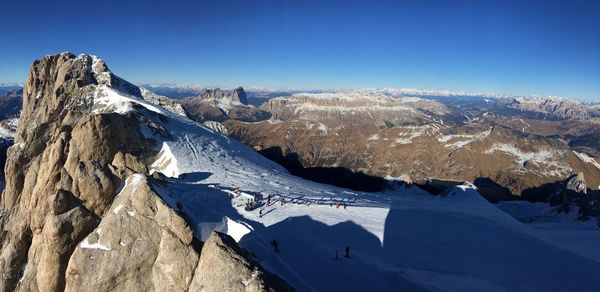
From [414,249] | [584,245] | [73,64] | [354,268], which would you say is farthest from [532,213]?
[73,64]

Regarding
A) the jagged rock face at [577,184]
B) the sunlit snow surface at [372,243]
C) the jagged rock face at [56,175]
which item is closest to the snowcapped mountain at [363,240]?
the sunlit snow surface at [372,243]

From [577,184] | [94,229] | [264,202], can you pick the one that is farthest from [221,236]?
[577,184]

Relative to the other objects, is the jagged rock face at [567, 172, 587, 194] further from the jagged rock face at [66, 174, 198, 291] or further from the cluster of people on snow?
the jagged rock face at [66, 174, 198, 291]

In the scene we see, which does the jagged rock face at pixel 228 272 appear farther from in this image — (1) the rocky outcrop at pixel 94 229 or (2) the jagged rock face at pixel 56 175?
(2) the jagged rock face at pixel 56 175

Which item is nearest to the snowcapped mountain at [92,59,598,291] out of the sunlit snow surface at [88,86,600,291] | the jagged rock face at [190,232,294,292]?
the sunlit snow surface at [88,86,600,291]

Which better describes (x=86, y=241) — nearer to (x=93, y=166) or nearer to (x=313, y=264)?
(x=93, y=166)

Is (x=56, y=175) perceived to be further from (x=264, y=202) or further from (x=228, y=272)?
(x=228, y=272)
